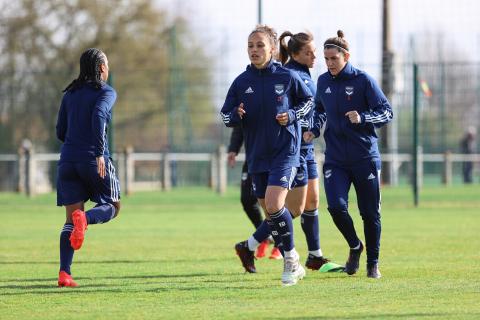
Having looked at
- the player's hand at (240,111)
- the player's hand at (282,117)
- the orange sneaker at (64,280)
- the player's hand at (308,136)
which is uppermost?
the player's hand at (240,111)

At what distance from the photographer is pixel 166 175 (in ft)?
99.1

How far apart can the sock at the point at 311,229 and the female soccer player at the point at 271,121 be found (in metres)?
1.16

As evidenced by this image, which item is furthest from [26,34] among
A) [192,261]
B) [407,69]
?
[192,261]

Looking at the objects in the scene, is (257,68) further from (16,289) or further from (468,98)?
(468,98)

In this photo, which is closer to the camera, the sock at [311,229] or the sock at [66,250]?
the sock at [66,250]

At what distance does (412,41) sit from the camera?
104 ft

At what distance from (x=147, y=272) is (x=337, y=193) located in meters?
2.00

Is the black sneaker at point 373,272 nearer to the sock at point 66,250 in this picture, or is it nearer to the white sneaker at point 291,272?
the white sneaker at point 291,272

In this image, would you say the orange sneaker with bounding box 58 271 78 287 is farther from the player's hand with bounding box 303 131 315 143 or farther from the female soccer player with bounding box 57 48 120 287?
the player's hand with bounding box 303 131 315 143

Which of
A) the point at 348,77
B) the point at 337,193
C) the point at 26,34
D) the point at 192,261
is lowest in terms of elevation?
the point at 192,261

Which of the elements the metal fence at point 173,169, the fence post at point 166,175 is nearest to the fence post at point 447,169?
the metal fence at point 173,169

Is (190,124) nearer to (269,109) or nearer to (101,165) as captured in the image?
(101,165)

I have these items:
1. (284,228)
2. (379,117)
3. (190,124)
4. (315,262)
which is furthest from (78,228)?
(190,124)

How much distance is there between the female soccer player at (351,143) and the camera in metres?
10.3
